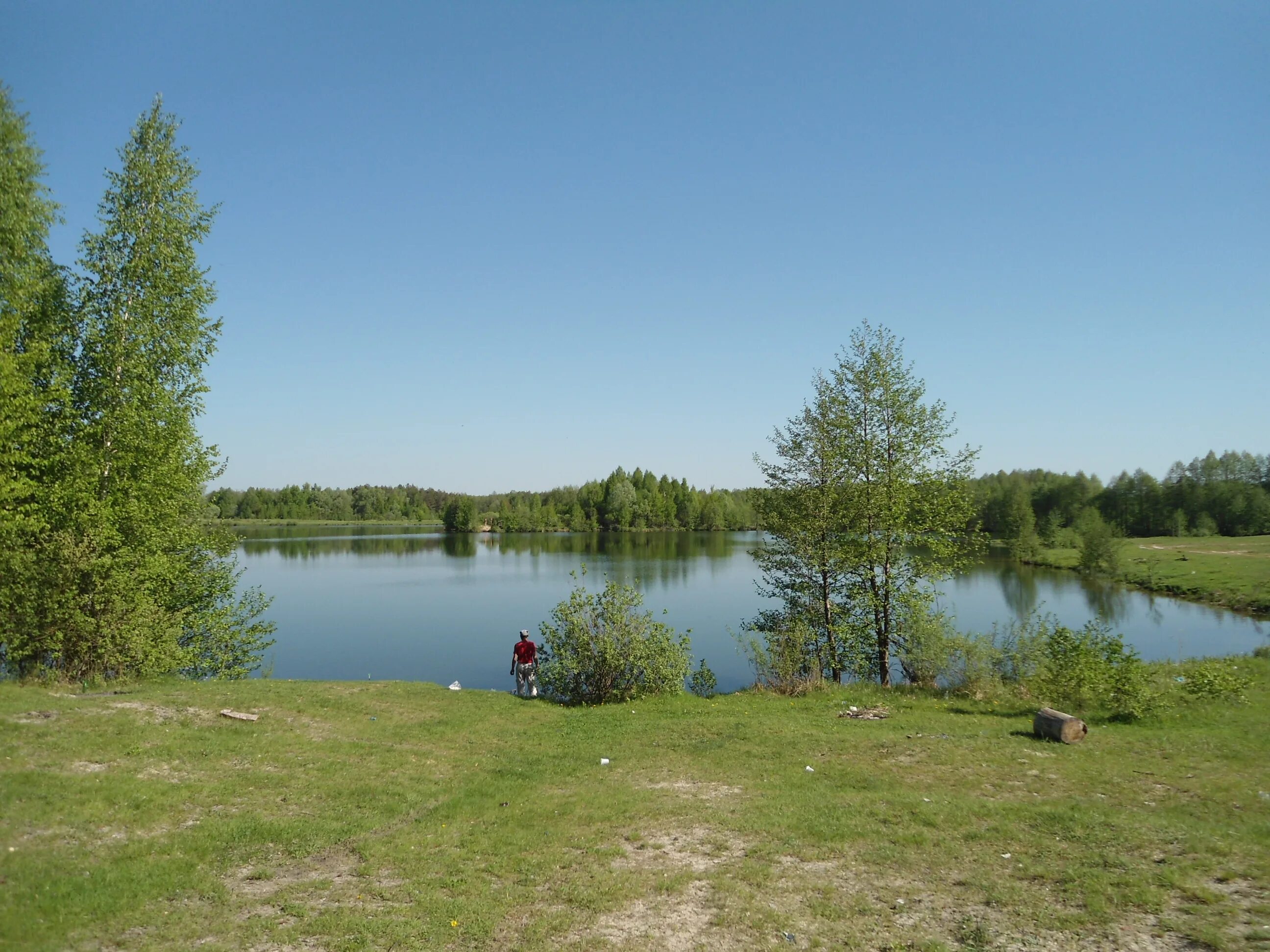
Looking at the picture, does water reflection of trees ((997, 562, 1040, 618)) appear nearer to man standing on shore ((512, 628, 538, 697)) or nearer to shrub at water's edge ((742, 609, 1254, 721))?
shrub at water's edge ((742, 609, 1254, 721))

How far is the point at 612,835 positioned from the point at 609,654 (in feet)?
30.3

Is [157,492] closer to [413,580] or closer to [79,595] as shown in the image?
[79,595]

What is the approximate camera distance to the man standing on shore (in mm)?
19094

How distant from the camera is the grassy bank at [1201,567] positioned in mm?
49344

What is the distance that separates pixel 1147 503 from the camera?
101 metres

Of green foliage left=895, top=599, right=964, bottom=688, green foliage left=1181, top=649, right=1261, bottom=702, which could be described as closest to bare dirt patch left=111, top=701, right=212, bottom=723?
green foliage left=895, top=599, right=964, bottom=688

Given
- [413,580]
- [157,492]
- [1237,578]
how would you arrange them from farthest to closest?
[413,580] → [1237,578] → [157,492]

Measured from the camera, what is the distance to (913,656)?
65.3 ft

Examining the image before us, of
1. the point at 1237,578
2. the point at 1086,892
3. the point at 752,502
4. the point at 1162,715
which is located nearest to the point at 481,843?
the point at 1086,892

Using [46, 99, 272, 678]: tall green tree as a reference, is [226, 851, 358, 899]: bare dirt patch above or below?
below

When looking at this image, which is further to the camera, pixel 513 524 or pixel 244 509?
pixel 244 509

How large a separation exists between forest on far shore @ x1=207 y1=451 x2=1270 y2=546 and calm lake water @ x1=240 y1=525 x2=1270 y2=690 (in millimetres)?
10327

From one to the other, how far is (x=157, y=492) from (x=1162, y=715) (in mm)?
23872

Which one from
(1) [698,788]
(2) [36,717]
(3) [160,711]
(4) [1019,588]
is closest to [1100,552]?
(4) [1019,588]
